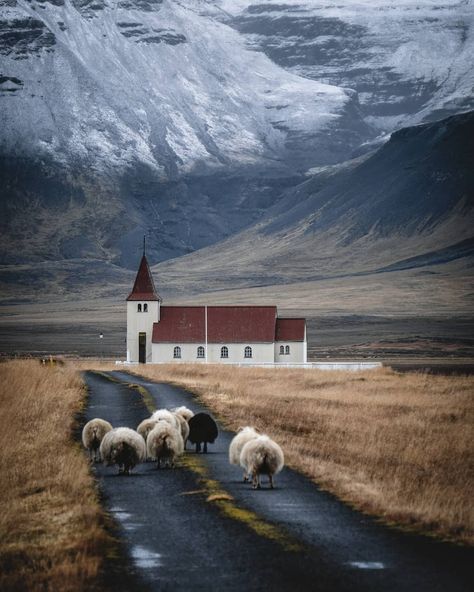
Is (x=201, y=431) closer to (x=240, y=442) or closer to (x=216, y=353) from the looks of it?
(x=240, y=442)

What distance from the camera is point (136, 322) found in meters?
85.1

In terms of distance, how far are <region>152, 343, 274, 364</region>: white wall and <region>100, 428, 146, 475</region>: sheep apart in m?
60.4

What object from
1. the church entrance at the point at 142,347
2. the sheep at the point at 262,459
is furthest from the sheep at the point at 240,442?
the church entrance at the point at 142,347

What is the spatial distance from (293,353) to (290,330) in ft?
6.03

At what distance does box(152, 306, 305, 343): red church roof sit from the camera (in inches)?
3243

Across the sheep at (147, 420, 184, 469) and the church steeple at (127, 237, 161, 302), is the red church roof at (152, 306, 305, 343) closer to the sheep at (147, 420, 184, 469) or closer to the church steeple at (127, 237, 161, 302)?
the church steeple at (127, 237, 161, 302)

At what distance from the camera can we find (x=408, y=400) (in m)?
43.4

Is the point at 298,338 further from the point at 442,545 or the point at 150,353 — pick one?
the point at 442,545

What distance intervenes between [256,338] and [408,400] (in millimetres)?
38832

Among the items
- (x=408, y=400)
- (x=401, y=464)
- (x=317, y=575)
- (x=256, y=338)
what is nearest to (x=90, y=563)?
(x=317, y=575)

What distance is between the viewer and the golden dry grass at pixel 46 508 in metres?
12.9

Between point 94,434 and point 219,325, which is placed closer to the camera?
point 94,434

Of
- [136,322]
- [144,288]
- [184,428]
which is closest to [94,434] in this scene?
[184,428]

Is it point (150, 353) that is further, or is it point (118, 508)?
point (150, 353)
